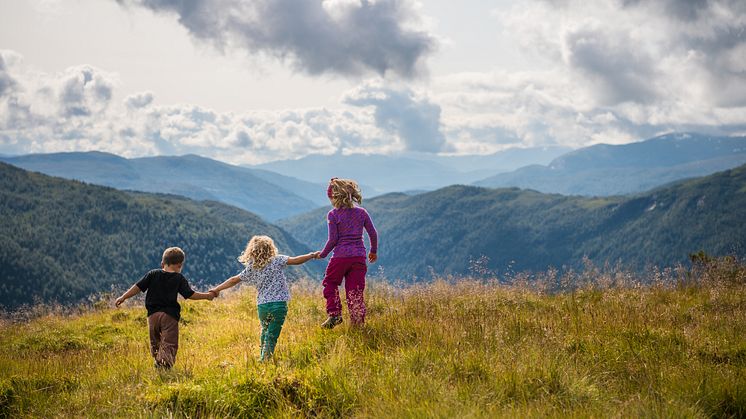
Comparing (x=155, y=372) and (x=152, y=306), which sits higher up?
(x=152, y=306)

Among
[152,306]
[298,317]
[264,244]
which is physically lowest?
[298,317]

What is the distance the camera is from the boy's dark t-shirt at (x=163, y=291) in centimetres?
688

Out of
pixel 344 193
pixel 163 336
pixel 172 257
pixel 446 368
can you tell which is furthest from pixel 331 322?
pixel 446 368

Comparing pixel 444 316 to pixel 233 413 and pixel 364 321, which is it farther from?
pixel 233 413

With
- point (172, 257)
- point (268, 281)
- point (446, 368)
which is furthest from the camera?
point (268, 281)

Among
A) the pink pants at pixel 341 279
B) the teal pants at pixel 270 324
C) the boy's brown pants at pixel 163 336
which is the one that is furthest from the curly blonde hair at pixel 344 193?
the boy's brown pants at pixel 163 336

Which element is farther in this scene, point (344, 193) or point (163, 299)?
point (344, 193)

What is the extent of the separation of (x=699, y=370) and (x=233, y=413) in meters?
4.46

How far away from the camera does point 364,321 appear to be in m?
7.30

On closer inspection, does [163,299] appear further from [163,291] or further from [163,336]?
[163,336]

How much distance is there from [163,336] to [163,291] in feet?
1.94

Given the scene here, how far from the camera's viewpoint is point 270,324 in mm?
6695

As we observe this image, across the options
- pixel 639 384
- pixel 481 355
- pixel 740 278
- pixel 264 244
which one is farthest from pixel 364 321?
pixel 740 278

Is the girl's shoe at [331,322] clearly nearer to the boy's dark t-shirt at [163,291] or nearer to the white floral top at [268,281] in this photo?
the white floral top at [268,281]
